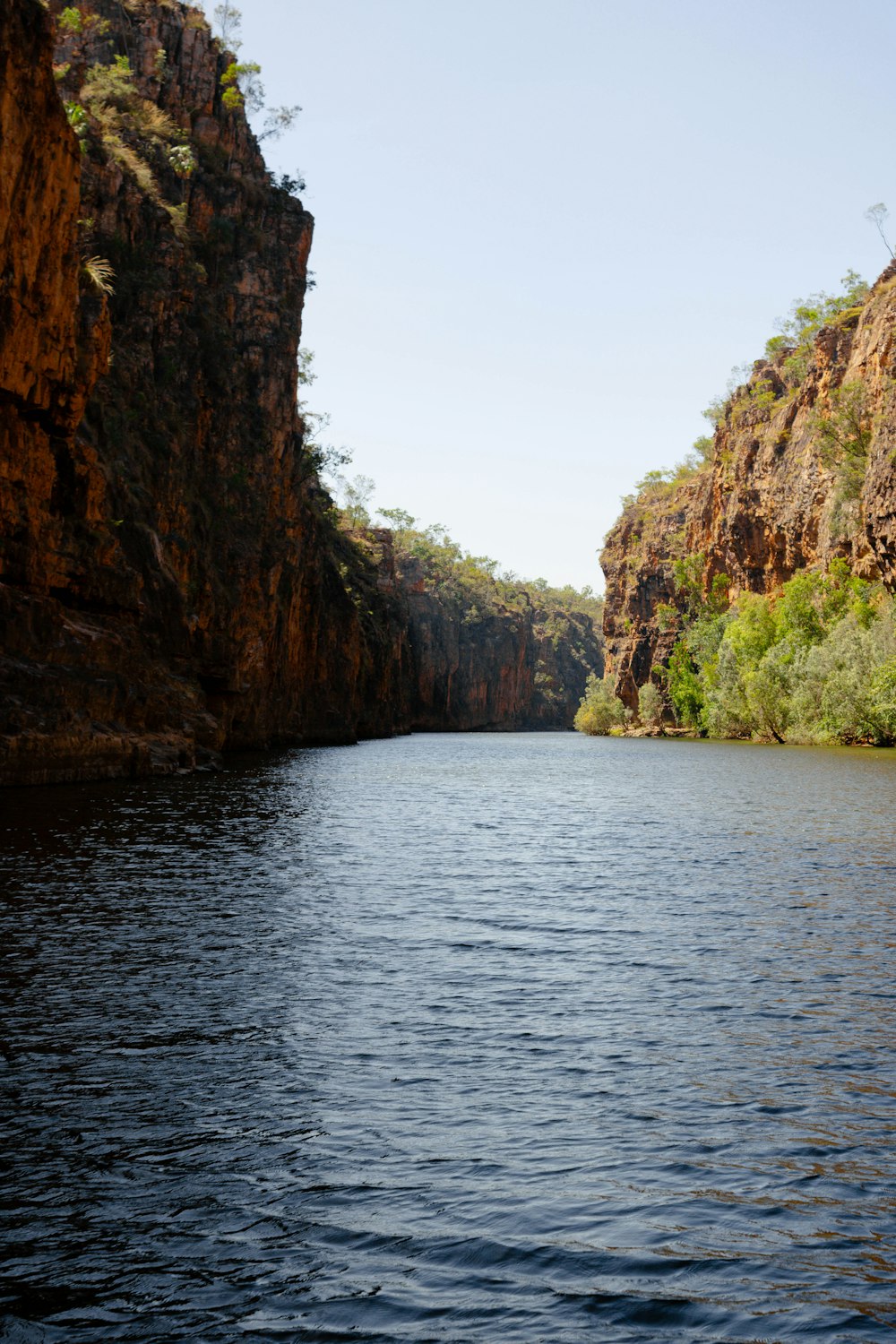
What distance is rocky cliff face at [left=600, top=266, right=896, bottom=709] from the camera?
86000mm

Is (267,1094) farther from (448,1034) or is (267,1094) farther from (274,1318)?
(274,1318)

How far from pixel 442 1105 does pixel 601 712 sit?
14480cm

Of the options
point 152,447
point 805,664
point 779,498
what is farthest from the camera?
point 779,498

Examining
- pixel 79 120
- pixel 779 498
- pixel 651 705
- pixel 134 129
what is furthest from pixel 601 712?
pixel 79 120

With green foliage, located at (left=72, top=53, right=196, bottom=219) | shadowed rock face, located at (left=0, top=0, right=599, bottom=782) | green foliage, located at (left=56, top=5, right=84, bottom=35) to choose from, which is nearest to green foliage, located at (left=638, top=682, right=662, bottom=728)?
shadowed rock face, located at (left=0, top=0, right=599, bottom=782)

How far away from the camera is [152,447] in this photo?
53031 millimetres

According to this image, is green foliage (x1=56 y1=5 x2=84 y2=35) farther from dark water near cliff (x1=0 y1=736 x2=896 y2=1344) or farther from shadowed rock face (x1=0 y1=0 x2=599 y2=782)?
dark water near cliff (x1=0 y1=736 x2=896 y2=1344)

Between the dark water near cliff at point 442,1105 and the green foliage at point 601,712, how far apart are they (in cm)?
13055

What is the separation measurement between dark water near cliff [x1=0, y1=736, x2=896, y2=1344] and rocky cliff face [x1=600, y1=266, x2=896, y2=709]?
6447cm

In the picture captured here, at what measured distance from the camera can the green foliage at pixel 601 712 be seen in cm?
15112

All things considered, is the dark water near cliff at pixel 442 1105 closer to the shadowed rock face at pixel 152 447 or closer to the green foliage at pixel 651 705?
the shadowed rock face at pixel 152 447

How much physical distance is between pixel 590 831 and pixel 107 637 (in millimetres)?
19549

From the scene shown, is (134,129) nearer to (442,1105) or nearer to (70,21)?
(70,21)

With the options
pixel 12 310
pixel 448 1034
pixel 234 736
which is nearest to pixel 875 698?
pixel 234 736
